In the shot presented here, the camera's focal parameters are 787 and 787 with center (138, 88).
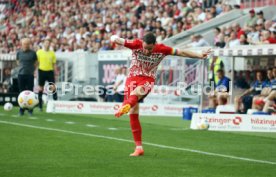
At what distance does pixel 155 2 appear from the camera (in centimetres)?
3478

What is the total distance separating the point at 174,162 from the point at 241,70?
512 inches

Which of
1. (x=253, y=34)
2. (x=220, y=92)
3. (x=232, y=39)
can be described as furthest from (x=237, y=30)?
(x=220, y=92)

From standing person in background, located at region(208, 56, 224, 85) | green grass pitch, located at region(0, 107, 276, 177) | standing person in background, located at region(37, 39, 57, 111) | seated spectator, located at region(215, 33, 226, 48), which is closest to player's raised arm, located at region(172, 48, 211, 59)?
green grass pitch, located at region(0, 107, 276, 177)

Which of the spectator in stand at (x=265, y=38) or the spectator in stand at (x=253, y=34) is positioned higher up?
the spectator in stand at (x=253, y=34)

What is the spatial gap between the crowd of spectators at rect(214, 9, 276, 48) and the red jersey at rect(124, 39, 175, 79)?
33.3 ft

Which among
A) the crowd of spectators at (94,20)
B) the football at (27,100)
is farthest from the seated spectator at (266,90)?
the crowd of spectators at (94,20)

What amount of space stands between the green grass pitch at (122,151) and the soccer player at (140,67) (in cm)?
51

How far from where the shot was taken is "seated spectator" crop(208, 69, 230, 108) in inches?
900

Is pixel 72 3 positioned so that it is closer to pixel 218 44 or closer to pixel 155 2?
pixel 155 2

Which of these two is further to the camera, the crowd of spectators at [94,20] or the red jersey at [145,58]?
the crowd of spectators at [94,20]

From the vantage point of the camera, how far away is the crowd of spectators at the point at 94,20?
105ft

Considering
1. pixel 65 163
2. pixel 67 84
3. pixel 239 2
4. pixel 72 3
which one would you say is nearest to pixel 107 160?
pixel 65 163

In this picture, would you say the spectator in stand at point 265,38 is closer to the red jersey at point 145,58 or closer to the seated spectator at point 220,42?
the seated spectator at point 220,42

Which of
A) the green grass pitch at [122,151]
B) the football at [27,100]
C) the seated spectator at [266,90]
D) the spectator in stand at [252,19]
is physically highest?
the spectator in stand at [252,19]
